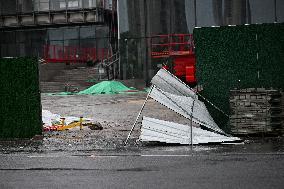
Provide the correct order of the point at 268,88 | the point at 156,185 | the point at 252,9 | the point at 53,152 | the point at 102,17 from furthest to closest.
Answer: the point at 102,17
the point at 252,9
the point at 268,88
the point at 53,152
the point at 156,185

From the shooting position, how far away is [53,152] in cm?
1127

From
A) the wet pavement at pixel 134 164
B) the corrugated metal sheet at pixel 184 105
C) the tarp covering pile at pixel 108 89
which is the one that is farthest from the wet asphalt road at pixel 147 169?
the tarp covering pile at pixel 108 89

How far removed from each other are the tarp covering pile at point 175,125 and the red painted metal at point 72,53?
4389cm

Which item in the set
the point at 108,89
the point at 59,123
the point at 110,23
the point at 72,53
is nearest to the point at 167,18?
the point at 108,89

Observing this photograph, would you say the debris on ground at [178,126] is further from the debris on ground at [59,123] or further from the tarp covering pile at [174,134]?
the debris on ground at [59,123]

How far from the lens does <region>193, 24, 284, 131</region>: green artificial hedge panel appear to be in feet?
44.0

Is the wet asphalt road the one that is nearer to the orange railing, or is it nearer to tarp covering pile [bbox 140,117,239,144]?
tarp covering pile [bbox 140,117,239,144]

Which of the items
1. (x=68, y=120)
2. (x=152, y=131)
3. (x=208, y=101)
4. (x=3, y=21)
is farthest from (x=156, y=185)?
(x=3, y=21)

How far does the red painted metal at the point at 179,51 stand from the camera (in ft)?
111

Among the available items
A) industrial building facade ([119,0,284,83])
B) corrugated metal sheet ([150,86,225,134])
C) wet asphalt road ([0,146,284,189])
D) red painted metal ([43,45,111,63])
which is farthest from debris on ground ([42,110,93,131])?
red painted metal ([43,45,111,63])

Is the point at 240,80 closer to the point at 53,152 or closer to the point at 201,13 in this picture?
the point at 53,152

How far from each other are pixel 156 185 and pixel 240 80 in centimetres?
662

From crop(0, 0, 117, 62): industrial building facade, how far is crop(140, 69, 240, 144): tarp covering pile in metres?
42.6

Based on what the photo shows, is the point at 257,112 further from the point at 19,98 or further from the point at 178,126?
the point at 19,98
